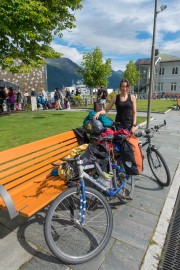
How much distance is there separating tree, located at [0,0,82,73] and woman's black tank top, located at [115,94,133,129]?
688cm

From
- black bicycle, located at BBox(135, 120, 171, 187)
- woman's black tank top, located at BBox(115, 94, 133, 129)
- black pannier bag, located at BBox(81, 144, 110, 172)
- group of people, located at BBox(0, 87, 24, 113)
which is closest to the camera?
black pannier bag, located at BBox(81, 144, 110, 172)

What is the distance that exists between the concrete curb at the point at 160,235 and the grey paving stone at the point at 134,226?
8 cm

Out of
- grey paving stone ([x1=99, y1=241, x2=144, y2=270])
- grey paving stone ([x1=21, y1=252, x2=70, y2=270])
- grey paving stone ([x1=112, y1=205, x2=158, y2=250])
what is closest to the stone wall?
grey paving stone ([x1=112, y1=205, x2=158, y2=250])

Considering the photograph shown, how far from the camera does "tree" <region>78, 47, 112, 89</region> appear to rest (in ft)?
70.0

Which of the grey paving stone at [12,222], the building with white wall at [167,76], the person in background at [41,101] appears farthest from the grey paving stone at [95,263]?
the building with white wall at [167,76]

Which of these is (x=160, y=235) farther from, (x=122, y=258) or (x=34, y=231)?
(x=34, y=231)

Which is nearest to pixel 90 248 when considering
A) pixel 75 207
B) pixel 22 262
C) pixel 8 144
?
pixel 75 207

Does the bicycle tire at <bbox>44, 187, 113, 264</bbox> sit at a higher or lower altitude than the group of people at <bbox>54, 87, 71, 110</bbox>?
lower

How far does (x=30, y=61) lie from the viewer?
38.4ft

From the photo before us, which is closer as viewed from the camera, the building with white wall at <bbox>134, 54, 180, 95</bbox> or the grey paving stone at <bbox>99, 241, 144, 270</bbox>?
the grey paving stone at <bbox>99, 241, 144, 270</bbox>

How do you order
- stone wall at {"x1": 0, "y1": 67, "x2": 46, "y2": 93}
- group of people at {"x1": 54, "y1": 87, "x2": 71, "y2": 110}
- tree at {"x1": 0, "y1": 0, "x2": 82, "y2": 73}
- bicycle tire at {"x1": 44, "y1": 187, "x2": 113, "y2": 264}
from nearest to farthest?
bicycle tire at {"x1": 44, "y1": 187, "x2": 113, "y2": 264} < tree at {"x1": 0, "y1": 0, "x2": 82, "y2": 73} < group of people at {"x1": 54, "y1": 87, "x2": 71, "y2": 110} < stone wall at {"x1": 0, "y1": 67, "x2": 46, "y2": 93}

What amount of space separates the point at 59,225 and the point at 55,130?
5751 millimetres

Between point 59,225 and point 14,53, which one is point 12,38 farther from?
point 59,225

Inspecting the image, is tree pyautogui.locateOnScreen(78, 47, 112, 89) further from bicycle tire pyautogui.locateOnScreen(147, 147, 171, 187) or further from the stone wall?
bicycle tire pyautogui.locateOnScreen(147, 147, 171, 187)
